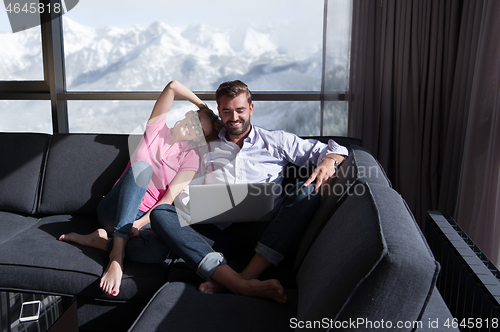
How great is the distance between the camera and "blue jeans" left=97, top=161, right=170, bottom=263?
151 cm

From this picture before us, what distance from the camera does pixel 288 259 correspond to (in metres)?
1.51

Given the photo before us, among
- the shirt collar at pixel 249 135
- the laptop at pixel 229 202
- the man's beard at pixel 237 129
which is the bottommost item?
the laptop at pixel 229 202

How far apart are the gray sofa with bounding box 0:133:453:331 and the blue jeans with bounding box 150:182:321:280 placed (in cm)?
6

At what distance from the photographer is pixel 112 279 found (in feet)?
4.59

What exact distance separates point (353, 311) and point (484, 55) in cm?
174

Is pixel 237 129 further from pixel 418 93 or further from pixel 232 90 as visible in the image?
pixel 418 93

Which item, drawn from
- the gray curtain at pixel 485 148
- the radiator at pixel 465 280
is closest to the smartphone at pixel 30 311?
the radiator at pixel 465 280

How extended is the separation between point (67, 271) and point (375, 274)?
1.22m

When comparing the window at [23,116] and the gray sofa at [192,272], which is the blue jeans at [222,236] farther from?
the window at [23,116]

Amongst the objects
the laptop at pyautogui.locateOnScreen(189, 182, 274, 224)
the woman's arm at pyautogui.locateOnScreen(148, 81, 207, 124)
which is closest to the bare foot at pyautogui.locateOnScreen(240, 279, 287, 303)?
the laptop at pyautogui.locateOnScreen(189, 182, 274, 224)

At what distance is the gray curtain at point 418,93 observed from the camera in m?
2.15

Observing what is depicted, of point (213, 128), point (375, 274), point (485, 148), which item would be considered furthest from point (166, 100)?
point (485, 148)

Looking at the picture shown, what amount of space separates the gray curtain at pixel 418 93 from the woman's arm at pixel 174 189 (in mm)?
1130

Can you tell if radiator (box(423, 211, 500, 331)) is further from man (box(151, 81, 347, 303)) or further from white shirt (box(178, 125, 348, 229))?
white shirt (box(178, 125, 348, 229))
